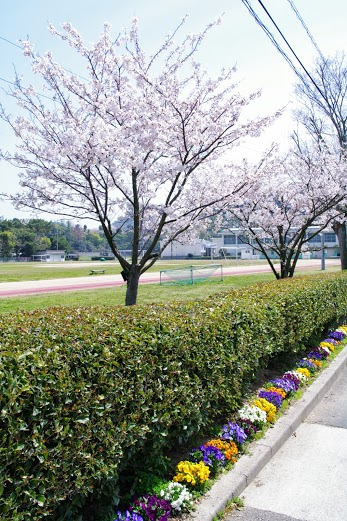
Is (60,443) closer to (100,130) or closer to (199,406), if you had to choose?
(199,406)

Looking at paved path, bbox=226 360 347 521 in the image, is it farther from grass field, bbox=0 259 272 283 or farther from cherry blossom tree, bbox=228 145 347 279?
grass field, bbox=0 259 272 283

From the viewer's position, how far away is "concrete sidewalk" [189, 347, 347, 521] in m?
3.17

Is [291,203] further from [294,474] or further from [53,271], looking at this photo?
[53,271]

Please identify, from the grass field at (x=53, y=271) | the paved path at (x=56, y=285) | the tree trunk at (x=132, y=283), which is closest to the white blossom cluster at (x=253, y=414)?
the tree trunk at (x=132, y=283)

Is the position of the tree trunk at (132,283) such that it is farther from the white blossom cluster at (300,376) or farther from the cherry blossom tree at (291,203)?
the cherry blossom tree at (291,203)

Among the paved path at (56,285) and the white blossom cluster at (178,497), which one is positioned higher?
the paved path at (56,285)

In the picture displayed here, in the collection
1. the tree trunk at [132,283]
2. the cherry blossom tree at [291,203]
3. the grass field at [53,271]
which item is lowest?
the grass field at [53,271]

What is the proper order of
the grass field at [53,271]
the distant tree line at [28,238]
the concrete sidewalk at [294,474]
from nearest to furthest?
the concrete sidewalk at [294,474]
the grass field at [53,271]
the distant tree line at [28,238]

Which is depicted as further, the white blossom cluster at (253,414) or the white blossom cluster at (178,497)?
the white blossom cluster at (253,414)

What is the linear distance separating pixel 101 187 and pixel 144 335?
201 inches

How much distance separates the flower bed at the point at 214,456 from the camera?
2890 millimetres

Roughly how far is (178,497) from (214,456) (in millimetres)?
678

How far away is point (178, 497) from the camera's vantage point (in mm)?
2984

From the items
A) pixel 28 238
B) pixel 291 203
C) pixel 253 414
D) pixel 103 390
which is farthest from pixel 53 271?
pixel 28 238
